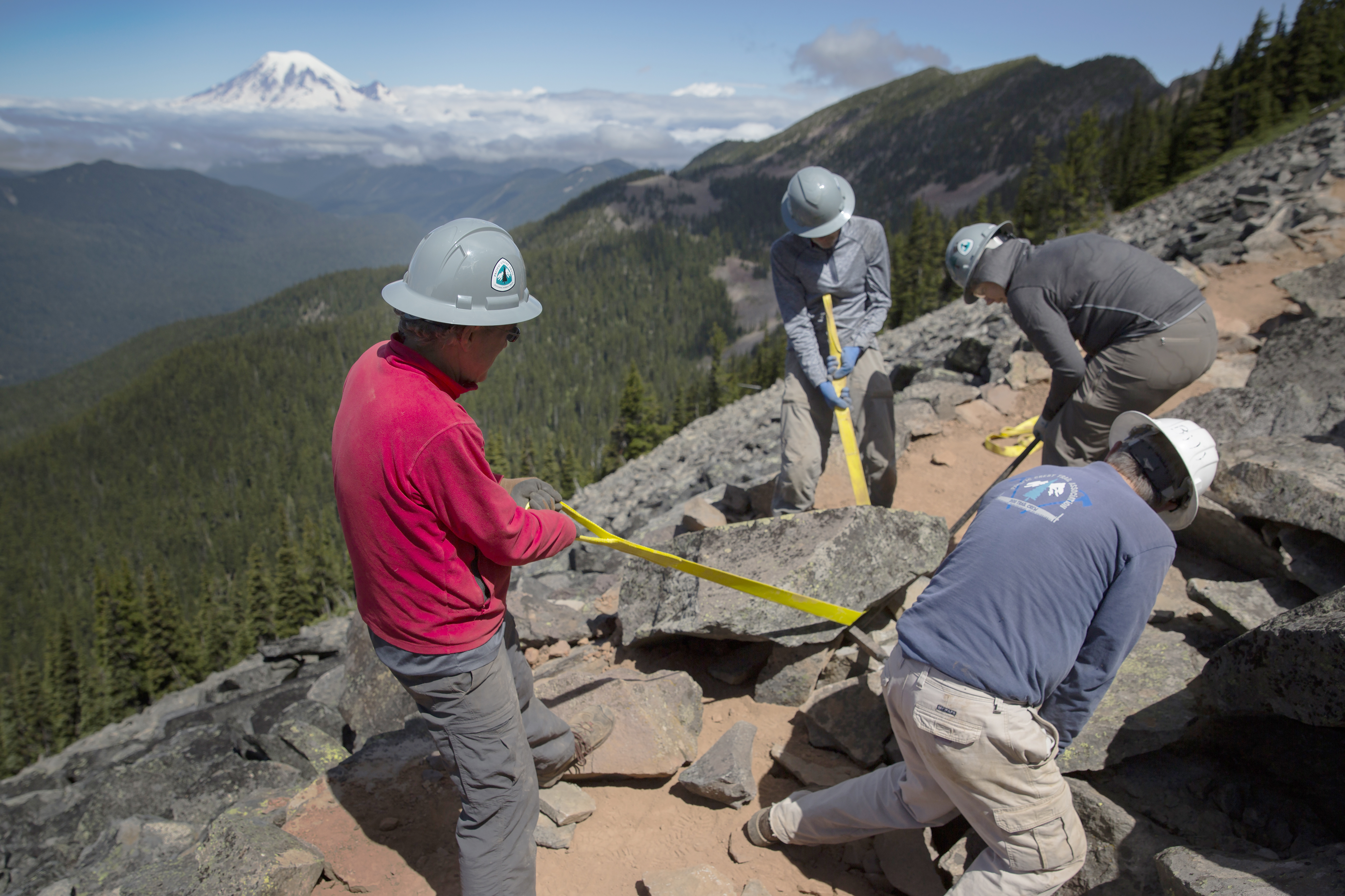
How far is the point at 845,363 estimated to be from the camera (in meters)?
5.57

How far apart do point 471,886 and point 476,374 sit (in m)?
2.27

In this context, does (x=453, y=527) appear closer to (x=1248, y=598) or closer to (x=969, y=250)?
(x=969, y=250)

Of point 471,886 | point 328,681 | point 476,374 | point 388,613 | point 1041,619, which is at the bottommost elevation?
point 328,681

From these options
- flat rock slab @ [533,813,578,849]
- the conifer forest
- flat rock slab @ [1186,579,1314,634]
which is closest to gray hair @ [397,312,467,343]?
flat rock slab @ [533,813,578,849]

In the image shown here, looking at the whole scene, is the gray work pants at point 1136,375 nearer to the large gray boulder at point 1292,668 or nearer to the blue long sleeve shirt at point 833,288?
the large gray boulder at point 1292,668

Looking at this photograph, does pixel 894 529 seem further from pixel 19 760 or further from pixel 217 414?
pixel 217 414

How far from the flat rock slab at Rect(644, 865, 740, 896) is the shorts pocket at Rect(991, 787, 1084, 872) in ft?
4.46

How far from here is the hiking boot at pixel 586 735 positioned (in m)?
3.97

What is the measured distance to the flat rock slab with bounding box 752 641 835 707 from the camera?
4566 mm

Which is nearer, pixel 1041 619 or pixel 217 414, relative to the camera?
pixel 1041 619

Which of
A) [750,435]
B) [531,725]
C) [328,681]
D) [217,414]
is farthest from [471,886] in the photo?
[217,414]

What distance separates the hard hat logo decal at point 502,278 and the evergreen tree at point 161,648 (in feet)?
181

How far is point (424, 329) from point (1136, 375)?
183 inches

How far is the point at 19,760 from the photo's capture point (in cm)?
4078
